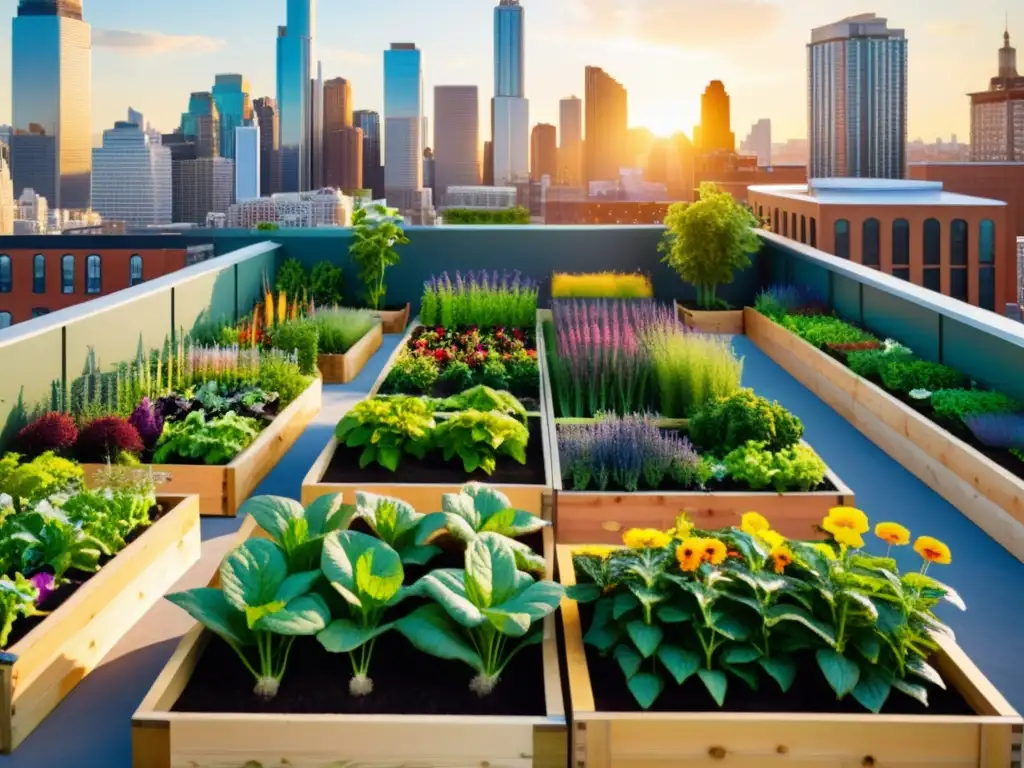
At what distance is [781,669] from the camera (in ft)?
8.95

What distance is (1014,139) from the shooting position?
130 m

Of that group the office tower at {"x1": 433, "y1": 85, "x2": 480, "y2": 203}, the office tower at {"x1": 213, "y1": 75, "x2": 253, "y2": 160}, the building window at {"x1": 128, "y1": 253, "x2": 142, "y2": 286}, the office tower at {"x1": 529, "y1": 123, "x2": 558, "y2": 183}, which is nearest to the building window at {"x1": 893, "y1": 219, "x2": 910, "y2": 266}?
the office tower at {"x1": 433, "y1": 85, "x2": 480, "y2": 203}

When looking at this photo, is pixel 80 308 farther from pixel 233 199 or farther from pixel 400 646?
pixel 233 199

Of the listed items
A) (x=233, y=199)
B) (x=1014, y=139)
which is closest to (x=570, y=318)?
(x=233, y=199)

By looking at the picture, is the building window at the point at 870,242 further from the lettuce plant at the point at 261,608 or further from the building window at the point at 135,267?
the lettuce plant at the point at 261,608

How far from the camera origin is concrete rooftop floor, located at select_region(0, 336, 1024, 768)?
115 inches

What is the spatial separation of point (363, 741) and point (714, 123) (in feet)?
440

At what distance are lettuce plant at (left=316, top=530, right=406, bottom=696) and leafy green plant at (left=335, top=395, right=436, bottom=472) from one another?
166cm

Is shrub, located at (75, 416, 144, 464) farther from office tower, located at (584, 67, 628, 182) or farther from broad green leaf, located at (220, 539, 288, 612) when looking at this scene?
office tower, located at (584, 67, 628, 182)

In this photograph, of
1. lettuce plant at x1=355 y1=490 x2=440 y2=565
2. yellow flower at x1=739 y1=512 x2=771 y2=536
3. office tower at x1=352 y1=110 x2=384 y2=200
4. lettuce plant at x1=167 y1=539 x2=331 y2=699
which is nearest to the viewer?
lettuce plant at x1=167 y1=539 x2=331 y2=699

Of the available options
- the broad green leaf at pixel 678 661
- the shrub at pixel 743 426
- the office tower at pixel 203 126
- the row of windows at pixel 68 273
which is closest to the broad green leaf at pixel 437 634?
the broad green leaf at pixel 678 661

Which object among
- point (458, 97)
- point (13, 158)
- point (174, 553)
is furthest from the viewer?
point (458, 97)

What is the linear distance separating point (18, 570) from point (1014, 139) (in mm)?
143283

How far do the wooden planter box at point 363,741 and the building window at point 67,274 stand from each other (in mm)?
22219
